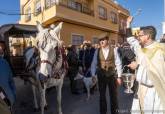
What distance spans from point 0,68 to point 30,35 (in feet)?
25.6

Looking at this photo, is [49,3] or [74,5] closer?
[49,3]

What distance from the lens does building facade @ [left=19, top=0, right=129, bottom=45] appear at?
83.9 ft

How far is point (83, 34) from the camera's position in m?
29.6

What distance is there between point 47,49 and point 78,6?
930 inches

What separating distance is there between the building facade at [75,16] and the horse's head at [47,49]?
55.5ft

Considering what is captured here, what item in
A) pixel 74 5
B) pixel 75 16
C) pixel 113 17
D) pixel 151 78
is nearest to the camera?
pixel 151 78

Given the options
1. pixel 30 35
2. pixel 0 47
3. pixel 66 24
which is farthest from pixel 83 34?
pixel 0 47

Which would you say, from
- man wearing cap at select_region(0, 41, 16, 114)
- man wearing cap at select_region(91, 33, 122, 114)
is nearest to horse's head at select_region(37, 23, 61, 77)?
man wearing cap at select_region(91, 33, 122, 114)

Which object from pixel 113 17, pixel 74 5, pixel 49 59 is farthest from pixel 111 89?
pixel 113 17

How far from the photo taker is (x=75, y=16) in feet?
89.5

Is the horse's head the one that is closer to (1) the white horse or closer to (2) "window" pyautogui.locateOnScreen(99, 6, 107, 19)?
(1) the white horse

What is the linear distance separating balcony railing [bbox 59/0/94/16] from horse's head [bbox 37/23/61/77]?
771 inches

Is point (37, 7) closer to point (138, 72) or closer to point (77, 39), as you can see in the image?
point (77, 39)

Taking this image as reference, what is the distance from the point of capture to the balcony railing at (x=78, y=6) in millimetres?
27834
